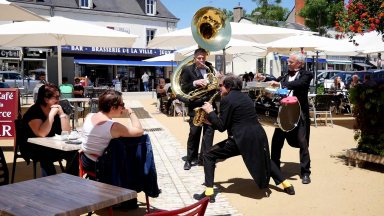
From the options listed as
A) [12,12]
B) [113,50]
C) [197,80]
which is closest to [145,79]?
[113,50]

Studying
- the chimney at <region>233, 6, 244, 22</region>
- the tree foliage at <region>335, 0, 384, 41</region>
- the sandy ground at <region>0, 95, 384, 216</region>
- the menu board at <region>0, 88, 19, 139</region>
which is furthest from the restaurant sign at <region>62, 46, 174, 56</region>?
the tree foliage at <region>335, 0, 384, 41</region>

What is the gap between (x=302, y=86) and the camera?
18.9 feet

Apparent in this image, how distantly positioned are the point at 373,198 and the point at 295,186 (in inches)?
38.4

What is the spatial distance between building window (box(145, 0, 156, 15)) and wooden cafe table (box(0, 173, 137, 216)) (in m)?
36.5

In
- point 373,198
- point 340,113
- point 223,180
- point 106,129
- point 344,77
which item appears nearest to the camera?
point 106,129

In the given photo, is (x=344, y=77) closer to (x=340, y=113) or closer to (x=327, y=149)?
(x=340, y=113)

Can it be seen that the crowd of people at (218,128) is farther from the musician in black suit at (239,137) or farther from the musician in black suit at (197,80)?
the musician in black suit at (197,80)

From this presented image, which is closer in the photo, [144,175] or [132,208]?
[144,175]

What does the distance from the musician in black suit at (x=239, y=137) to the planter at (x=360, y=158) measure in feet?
7.25

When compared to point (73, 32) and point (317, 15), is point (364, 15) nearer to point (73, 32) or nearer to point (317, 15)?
point (73, 32)

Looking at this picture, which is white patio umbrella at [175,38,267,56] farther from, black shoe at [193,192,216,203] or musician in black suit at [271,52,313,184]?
black shoe at [193,192,216,203]

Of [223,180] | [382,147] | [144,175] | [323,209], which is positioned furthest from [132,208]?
[382,147]

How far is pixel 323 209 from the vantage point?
4.78m

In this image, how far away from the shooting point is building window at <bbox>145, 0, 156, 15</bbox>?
38.2 m
